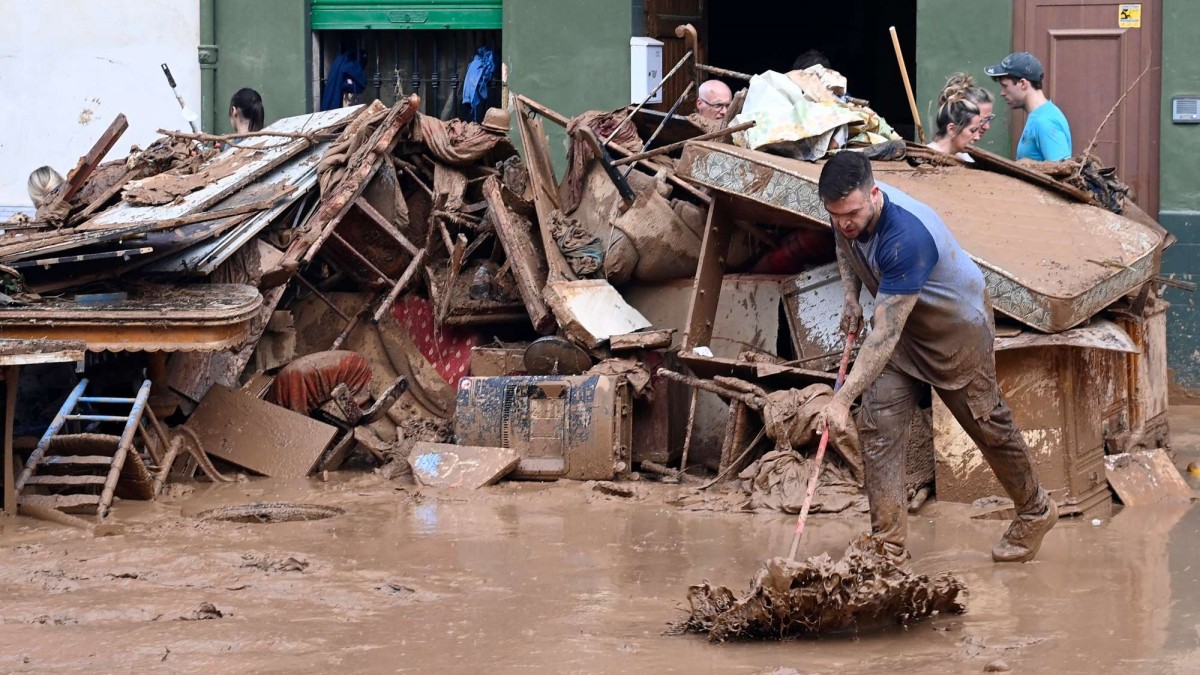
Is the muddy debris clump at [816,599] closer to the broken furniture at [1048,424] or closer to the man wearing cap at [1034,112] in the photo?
the broken furniture at [1048,424]

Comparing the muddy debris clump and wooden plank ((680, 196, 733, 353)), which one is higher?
wooden plank ((680, 196, 733, 353))

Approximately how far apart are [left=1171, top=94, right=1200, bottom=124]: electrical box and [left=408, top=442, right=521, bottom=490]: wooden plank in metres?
5.49

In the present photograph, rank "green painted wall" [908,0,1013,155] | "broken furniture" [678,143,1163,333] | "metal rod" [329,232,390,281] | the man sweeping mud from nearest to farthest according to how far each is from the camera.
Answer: the man sweeping mud
"broken furniture" [678,143,1163,333]
"metal rod" [329,232,390,281]
"green painted wall" [908,0,1013,155]

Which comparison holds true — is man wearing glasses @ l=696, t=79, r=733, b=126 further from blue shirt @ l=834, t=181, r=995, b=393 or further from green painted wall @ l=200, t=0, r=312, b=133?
green painted wall @ l=200, t=0, r=312, b=133

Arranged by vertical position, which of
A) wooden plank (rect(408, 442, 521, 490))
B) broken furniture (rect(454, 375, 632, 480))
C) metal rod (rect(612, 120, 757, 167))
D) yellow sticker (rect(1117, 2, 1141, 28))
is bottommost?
wooden plank (rect(408, 442, 521, 490))

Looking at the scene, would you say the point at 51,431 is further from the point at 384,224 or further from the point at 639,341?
the point at 639,341

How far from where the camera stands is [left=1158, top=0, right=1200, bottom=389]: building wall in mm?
10523

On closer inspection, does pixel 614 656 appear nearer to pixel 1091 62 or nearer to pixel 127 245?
pixel 127 245

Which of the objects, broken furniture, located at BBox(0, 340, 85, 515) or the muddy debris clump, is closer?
the muddy debris clump

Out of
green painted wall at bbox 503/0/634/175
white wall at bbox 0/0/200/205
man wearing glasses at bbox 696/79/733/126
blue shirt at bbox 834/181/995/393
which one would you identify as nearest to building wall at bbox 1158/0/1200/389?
man wearing glasses at bbox 696/79/733/126

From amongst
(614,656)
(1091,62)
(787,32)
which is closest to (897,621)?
(614,656)

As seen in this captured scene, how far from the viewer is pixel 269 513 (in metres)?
7.57

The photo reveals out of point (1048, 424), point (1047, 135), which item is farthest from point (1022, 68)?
point (1048, 424)

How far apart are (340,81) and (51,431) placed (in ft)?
18.7
